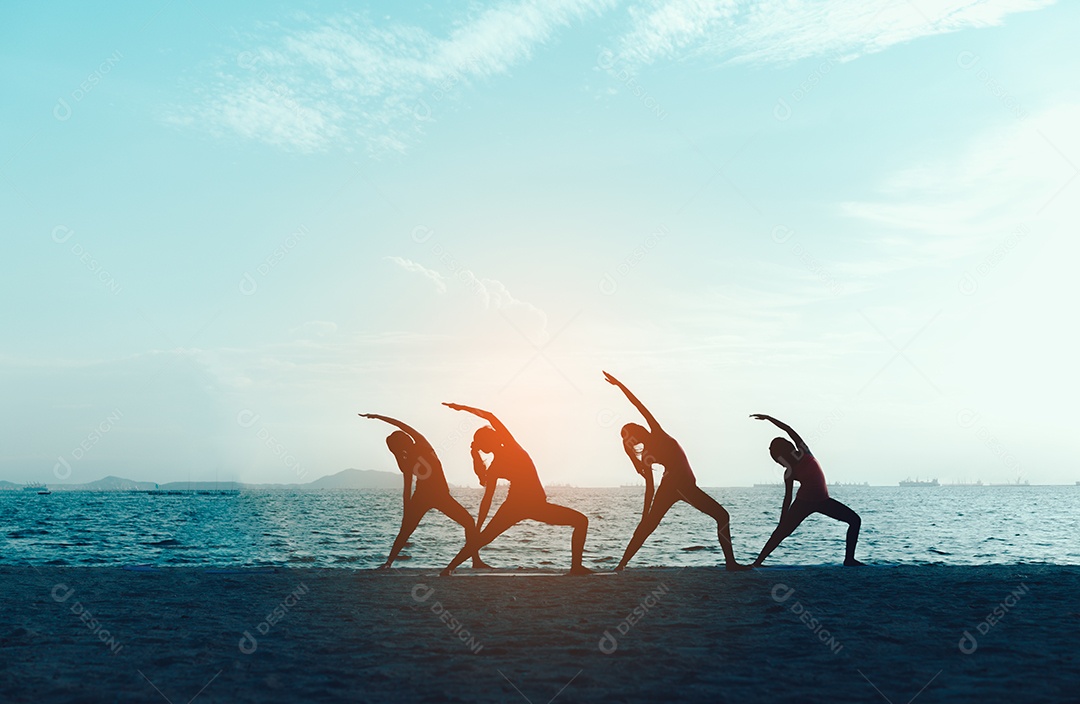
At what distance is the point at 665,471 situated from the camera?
→ 41.4 feet

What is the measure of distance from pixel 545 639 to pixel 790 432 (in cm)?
726

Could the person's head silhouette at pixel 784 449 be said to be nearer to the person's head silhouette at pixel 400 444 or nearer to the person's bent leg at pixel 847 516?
the person's bent leg at pixel 847 516

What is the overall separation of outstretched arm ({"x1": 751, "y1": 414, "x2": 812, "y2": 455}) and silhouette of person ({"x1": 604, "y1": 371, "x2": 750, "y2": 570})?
55.3 inches

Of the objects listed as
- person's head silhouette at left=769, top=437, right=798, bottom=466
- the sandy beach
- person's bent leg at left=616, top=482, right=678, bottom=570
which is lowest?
the sandy beach

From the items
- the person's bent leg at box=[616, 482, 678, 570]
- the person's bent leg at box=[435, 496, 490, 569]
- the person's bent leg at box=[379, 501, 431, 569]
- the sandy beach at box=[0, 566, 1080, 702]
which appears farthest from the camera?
the person's bent leg at box=[379, 501, 431, 569]

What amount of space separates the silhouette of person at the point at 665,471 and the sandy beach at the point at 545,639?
3.44 ft

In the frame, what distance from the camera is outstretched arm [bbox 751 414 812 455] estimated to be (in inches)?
508

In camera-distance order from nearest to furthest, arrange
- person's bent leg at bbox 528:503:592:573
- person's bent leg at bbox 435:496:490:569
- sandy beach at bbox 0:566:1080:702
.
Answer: sandy beach at bbox 0:566:1080:702 < person's bent leg at bbox 528:503:592:573 < person's bent leg at bbox 435:496:490:569

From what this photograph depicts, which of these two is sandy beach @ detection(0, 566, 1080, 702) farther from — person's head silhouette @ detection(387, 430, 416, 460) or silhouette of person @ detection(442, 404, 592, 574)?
person's head silhouette @ detection(387, 430, 416, 460)

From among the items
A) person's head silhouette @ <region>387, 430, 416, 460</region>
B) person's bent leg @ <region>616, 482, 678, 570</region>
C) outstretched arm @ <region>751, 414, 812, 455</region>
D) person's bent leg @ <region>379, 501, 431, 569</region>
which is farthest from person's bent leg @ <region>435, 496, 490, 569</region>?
outstretched arm @ <region>751, 414, 812, 455</region>

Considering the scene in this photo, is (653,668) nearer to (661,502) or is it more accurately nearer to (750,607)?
(750,607)

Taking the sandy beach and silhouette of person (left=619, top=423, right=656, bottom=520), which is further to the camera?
silhouette of person (left=619, top=423, right=656, bottom=520)

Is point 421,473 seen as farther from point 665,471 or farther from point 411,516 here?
point 665,471

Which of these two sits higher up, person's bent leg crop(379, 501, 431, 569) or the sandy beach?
person's bent leg crop(379, 501, 431, 569)
